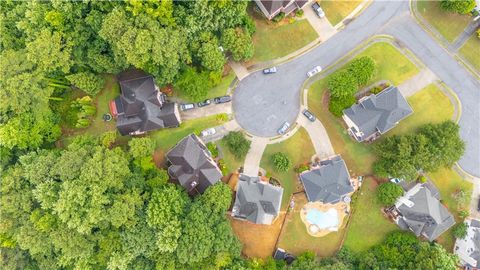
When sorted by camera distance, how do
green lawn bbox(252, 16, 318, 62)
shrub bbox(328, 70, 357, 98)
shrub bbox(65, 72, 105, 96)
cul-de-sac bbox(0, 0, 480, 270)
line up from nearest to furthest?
cul-de-sac bbox(0, 0, 480, 270) → shrub bbox(65, 72, 105, 96) → shrub bbox(328, 70, 357, 98) → green lawn bbox(252, 16, 318, 62)

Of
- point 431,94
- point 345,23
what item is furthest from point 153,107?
point 431,94

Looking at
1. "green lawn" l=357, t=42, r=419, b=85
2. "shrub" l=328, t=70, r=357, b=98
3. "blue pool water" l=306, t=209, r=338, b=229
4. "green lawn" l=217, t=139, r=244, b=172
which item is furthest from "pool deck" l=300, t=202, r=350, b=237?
"green lawn" l=357, t=42, r=419, b=85

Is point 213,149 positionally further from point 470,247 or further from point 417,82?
point 470,247

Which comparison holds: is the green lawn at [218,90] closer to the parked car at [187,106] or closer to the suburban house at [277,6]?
the parked car at [187,106]

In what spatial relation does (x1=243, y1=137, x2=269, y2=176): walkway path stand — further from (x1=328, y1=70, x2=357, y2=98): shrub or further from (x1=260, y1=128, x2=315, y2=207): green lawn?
(x1=328, y1=70, x2=357, y2=98): shrub

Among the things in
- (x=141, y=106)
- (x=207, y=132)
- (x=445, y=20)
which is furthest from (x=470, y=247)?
(x=141, y=106)

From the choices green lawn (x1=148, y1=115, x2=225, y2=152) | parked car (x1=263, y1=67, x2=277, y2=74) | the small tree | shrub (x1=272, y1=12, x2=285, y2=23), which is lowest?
green lawn (x1=148, y1=115, x2=225, y2=152)
